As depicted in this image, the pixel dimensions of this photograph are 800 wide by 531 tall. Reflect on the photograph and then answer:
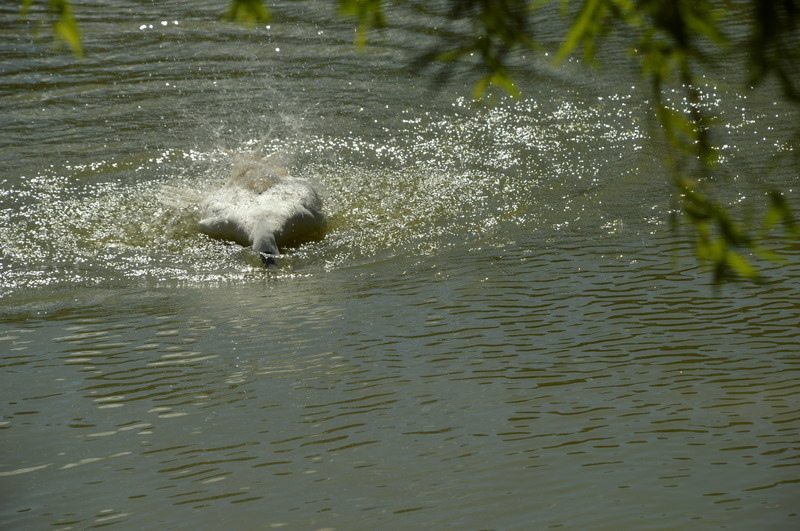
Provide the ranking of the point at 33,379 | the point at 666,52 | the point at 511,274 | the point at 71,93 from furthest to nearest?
1. the point at 71,93
2. the point at 511,274
3. the point at 33,379
4. the point at 666,52

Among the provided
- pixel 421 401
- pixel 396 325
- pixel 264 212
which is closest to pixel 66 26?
pixel 421 401

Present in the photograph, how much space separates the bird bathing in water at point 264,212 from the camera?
7.05m

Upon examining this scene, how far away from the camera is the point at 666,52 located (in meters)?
2.42

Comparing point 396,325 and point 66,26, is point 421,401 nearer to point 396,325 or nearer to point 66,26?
point 396,325

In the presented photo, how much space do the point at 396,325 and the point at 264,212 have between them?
183 cm

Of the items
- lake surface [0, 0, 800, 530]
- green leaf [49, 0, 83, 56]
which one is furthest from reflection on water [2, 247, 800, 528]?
green leaf [49, 0, 83, 56]

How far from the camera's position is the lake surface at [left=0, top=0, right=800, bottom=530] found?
406 cm

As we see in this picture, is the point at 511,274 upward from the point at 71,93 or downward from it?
downward

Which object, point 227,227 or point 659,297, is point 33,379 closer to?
point 227,227

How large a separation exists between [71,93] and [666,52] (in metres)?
9.41

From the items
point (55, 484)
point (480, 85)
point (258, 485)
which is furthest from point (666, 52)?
point (55, 484)

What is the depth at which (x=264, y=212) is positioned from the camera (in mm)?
7219

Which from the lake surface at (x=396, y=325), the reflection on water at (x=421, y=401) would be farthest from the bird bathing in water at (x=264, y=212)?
the reflection on water at (x=421, y=401)

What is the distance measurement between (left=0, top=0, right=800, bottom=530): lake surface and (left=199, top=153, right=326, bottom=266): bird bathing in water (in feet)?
0.42
